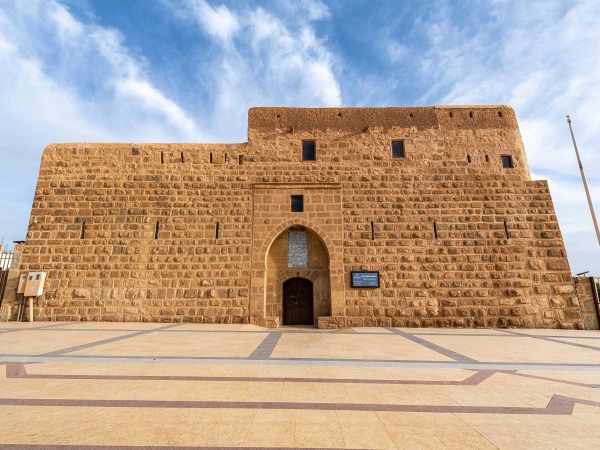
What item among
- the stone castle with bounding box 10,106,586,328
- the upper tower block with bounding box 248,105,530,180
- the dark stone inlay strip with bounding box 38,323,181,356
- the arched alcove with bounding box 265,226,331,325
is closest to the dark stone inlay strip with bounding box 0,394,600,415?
the dark stone inlay strip with bounding box 38,323,181,356

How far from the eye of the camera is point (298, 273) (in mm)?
10227

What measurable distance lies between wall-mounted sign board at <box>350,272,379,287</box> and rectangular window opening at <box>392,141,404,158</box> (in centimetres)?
431

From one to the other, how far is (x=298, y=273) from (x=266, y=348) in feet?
14.9

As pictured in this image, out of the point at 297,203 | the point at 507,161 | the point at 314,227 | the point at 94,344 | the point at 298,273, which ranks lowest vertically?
the point at 94,344

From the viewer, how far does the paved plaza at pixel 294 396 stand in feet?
7.48

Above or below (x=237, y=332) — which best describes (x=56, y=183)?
above

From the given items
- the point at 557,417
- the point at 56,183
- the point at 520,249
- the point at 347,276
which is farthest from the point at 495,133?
the point at 56,183

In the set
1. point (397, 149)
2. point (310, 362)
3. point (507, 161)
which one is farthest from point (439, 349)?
point (507, 161)

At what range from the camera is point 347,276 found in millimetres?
9805

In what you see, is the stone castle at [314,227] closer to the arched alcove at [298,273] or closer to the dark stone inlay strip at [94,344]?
the arched alcove at [298,273]

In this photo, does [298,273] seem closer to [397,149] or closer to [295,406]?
[397,149]

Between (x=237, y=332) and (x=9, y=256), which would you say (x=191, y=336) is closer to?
(x=237, y=332)

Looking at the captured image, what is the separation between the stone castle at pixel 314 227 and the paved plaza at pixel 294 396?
3684mm

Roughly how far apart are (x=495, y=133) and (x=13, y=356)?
14125mm
